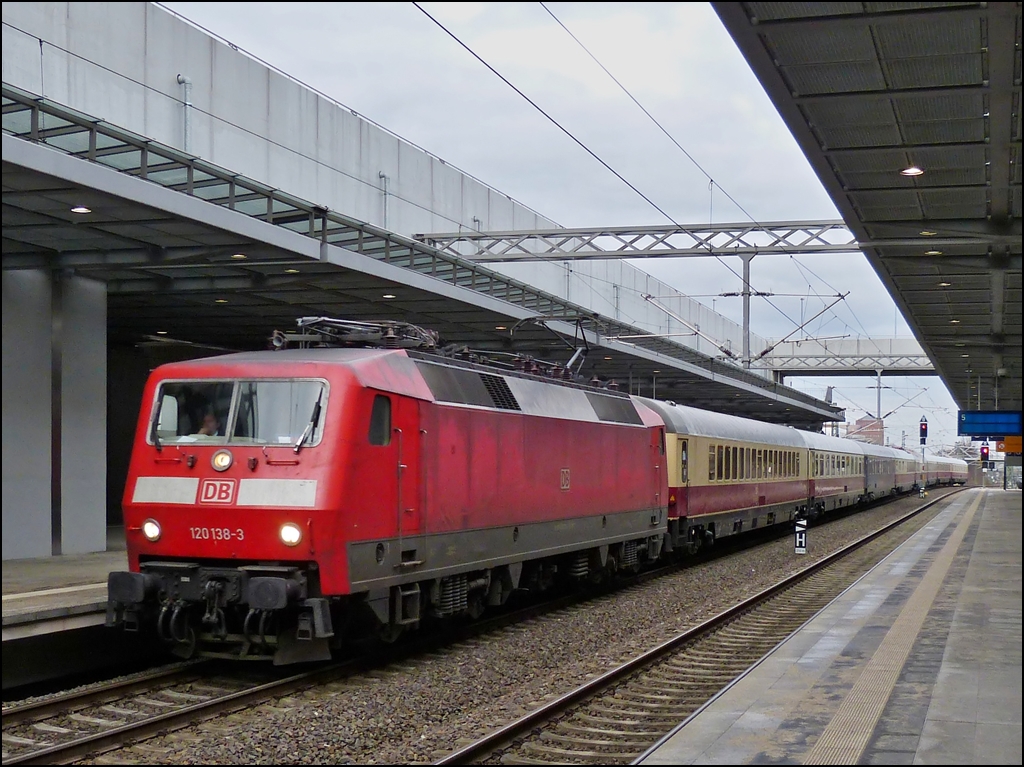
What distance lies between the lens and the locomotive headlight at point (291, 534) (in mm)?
10094

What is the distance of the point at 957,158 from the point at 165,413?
9.57 metres

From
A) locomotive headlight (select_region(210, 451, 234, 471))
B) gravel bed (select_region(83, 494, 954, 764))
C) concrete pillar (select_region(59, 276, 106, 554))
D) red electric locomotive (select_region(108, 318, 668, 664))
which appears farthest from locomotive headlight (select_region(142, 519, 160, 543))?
concrete pillar (select_region(59, 276, 106, 554))

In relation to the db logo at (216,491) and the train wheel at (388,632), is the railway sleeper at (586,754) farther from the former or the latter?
the db logo at (216,491)

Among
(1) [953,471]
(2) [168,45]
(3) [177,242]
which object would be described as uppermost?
(2) [168,45]

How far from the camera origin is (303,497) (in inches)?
400

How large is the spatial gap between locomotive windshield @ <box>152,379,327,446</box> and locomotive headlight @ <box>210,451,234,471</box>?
149mm

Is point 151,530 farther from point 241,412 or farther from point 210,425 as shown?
point 241,412

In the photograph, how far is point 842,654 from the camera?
37.6 ft

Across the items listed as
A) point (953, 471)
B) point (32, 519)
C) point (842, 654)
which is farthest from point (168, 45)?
point (953, 471)

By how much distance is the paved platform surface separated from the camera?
1095 cm

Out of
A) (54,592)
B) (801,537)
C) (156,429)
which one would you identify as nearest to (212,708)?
(156,429)

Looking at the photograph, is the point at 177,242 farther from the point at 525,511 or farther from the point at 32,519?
the point at 525,511

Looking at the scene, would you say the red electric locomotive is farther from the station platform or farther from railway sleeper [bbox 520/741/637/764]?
the station platform

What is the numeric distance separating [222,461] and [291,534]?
1.11m
